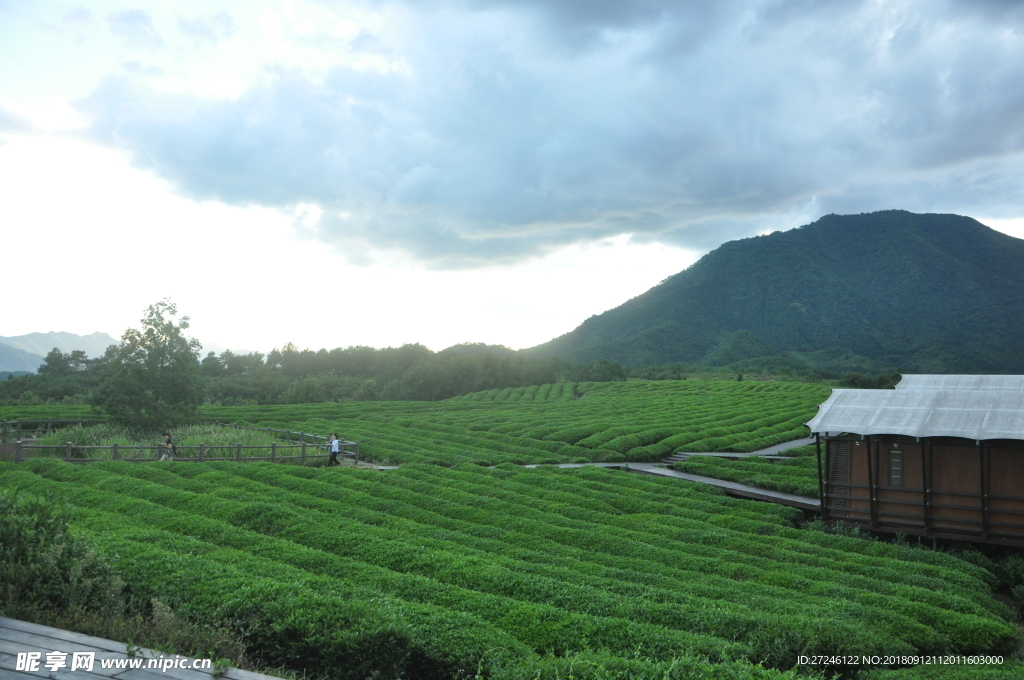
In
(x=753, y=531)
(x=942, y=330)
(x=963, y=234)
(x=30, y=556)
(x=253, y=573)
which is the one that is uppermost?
(x=963, y=234)

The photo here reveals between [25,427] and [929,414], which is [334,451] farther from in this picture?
[25,427]

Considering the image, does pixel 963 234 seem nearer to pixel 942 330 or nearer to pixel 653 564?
pixel 942 330

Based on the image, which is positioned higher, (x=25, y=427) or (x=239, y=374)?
(x=239, y=374)

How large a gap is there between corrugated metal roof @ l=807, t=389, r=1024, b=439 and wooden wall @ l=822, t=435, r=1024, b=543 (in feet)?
1.41

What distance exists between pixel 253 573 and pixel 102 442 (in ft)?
94.2

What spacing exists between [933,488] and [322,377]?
88.3m

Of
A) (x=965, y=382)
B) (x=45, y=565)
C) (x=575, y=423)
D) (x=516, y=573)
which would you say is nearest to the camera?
(x=45, y=565)

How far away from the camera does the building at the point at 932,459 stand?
64.0ft

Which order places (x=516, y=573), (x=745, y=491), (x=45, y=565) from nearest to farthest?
1. (x=45, y=565)
2. (x=516, y=573)
3. (x=745, y=491)

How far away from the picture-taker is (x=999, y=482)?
1975 centimetres

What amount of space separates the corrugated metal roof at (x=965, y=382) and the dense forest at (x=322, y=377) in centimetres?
6220

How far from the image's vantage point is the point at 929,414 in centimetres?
2120

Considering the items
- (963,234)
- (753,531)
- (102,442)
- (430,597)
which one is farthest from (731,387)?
(963,234)

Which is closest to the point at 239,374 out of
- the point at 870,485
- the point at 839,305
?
the point at 870,485
